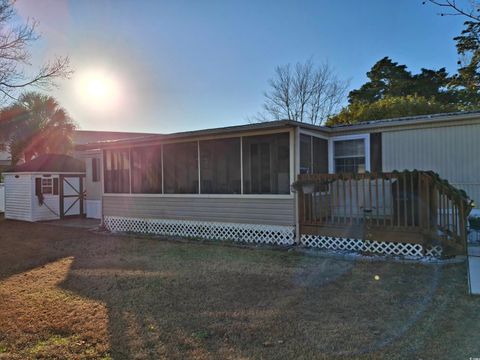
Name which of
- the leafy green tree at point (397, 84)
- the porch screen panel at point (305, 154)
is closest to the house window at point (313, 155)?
the porch screen panel at point (305, 154)

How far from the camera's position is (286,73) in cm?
2395

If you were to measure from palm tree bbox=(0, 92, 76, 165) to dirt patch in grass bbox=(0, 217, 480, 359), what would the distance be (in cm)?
1588

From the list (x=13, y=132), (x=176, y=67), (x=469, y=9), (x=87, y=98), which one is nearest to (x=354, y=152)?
(x=469, y=9)

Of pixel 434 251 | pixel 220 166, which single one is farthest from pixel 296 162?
pixel 434 251

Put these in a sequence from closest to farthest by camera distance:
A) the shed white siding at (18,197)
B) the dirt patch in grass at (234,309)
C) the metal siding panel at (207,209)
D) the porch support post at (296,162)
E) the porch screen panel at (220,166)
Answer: the dirt patch in grass at (234,309), the porch support post at (296,162), the metal siding panel at (207,209), the porch screen panel at (220,166), the shed white siding at (18,197)

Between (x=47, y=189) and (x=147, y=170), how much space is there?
7887mm

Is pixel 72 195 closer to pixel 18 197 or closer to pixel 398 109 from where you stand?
pixel 18 197

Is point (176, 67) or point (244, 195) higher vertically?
point (176, 67)

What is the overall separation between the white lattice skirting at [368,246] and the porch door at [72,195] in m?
12.3

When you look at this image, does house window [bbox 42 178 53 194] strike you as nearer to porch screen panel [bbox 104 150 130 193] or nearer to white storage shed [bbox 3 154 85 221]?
white storage shed [bbox 3 154 85 221]

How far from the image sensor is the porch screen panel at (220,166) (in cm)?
920

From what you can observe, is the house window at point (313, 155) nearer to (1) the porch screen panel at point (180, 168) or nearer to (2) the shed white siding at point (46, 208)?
Answer: (1) the porch screen panel at point (180, 168)

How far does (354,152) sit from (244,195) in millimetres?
3154

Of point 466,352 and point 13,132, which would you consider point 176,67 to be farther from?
point 13,132
